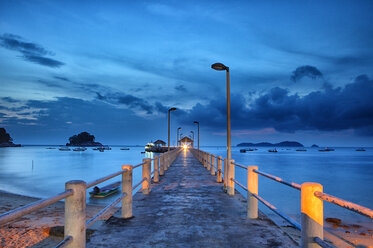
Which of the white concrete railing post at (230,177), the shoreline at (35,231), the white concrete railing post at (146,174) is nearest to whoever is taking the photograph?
the white concrete railing post at (146,174)

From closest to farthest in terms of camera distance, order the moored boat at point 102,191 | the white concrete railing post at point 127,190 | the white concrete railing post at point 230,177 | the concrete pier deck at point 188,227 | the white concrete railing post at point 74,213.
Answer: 1. the white concrete railing post at point 74,213
2. the concrete pier deck at point 188,227
3. the white concrete railing post at point 127,190
4. the white concrete railing post at point 230,177
5. the moored boat at point 102,191

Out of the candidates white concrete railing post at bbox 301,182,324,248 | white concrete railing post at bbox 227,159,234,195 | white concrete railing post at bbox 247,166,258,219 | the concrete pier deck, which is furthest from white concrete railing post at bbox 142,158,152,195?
white concrete railing post at bbox 301,182,324,248

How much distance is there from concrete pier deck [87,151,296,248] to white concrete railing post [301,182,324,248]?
1372 millimetres

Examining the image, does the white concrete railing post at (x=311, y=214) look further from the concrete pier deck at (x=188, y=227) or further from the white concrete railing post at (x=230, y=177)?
the white concrete railing post at (x=230, y=177)

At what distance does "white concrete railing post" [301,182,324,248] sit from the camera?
9.33ft

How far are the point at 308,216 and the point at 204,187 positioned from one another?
7437 millimetres

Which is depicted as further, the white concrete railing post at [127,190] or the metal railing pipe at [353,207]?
the white concrete railing post at [127,190]

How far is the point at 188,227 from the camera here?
500 cm

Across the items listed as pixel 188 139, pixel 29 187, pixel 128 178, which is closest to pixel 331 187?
pixel 128 178

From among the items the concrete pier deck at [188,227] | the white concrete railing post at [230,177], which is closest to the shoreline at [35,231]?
the concrete pier deck at [188,227]

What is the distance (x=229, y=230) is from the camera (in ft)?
15.9

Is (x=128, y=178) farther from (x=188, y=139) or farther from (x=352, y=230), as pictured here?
(x=188, y=139)

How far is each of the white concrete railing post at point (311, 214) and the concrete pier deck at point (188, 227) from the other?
137cm

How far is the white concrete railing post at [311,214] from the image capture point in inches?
112
